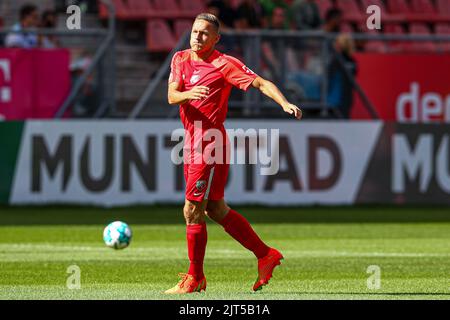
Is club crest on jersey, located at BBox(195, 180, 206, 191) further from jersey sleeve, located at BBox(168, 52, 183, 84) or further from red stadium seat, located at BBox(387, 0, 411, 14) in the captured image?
red stadium seat, located at BBox(387, 0, 411, 14)

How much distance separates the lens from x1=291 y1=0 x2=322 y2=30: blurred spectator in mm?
25703

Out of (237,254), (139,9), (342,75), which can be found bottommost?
(237,254)

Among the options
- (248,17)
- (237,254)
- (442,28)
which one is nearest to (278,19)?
(248,17)

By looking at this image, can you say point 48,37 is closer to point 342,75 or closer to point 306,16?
point 342,75

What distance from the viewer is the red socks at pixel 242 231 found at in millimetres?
11406

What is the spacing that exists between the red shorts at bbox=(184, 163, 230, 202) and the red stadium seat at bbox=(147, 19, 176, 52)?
14537 mm

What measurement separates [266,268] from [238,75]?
1683mm

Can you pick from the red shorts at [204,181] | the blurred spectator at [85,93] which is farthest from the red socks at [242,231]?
the blurred spectator at [85,93]

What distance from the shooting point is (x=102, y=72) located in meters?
22.7

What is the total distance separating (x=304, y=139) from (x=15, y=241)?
7690mm

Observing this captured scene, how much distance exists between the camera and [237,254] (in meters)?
15.6

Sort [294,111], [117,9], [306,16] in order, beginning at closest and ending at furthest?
[294,111] → [306,16] → [117,9]

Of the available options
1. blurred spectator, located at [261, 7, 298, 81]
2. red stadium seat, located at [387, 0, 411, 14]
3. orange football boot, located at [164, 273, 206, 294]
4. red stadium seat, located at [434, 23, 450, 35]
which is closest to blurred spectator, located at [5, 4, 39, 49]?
blurred spectator, located at [261, 7, 298, 81]

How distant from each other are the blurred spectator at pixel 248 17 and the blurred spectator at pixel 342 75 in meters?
2.20
